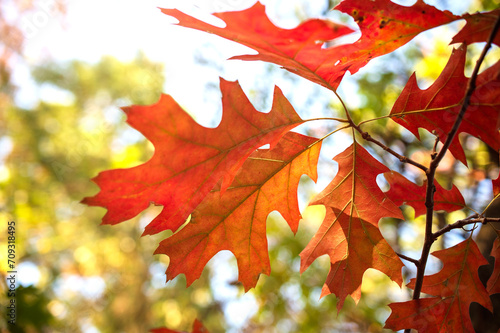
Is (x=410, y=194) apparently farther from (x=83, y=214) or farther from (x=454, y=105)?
(x=83, y=214)

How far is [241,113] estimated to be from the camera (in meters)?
0.82

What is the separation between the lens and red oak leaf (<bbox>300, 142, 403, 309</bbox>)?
956 mm

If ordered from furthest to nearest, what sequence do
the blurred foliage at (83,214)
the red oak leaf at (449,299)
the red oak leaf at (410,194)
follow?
the blurred foliage at (83,214), the red oak leaf at (410,194), the red oak leaf at (449,299)

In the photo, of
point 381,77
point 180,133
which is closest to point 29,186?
point 381,77

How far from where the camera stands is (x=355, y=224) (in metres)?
0.97

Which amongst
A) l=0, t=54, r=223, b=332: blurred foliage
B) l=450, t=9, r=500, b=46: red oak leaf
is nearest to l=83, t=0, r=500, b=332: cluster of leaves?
l=450, t=9, r=500, b=46: red oak leaf

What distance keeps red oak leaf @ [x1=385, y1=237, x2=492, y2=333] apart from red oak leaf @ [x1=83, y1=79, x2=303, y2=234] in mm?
548

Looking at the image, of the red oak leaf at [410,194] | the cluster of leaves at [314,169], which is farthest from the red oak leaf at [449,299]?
the red oak leaf at [410,194]

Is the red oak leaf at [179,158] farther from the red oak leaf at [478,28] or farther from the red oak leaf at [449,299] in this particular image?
the red oak leaf at [449,299]

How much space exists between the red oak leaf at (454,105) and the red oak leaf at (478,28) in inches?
2.7

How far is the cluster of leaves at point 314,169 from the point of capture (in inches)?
28.4

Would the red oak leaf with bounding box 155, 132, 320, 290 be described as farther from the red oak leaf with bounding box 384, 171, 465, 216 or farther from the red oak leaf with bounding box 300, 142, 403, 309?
the red oak leaf with bounding box 384, 171, 465, 216

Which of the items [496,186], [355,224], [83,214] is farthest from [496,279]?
[83,214]

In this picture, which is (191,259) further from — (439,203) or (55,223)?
(55,223)
